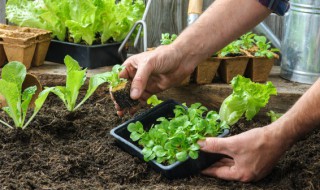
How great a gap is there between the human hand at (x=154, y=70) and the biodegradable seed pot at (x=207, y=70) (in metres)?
0.38

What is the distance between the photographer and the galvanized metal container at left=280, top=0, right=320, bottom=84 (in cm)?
281

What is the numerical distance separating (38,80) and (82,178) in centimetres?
80

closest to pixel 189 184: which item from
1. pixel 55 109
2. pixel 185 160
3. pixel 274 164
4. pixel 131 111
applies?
pixel 185 160

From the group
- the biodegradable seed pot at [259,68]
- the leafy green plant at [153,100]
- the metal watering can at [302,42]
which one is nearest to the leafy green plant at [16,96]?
the leafy green plant at [153,100]

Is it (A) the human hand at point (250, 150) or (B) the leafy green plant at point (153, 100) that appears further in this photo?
(B) the leafy green plant at point (153, 100)

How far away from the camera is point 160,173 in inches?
76.7

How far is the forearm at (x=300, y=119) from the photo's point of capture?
177cm

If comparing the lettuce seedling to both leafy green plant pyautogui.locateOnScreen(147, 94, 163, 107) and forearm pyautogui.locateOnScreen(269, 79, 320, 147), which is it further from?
forearm pyautogui.locateOnScreen(269, 79, 320, 147)

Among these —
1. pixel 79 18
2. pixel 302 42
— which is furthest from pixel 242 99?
pixel 79 18

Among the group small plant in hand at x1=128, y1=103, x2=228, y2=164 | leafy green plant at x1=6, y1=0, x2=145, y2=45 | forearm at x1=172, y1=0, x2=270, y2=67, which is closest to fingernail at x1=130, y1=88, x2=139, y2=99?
small plant in hand at x1=128, y1=103, x2=228, y2=164

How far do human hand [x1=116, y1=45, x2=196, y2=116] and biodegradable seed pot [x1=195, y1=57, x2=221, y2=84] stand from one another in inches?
14.9

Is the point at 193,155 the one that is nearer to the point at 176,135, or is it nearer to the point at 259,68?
the point at 176,135

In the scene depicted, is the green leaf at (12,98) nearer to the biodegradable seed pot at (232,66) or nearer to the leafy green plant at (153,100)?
the leafy green plant at (153,100)

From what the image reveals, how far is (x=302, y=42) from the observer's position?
2873mm
